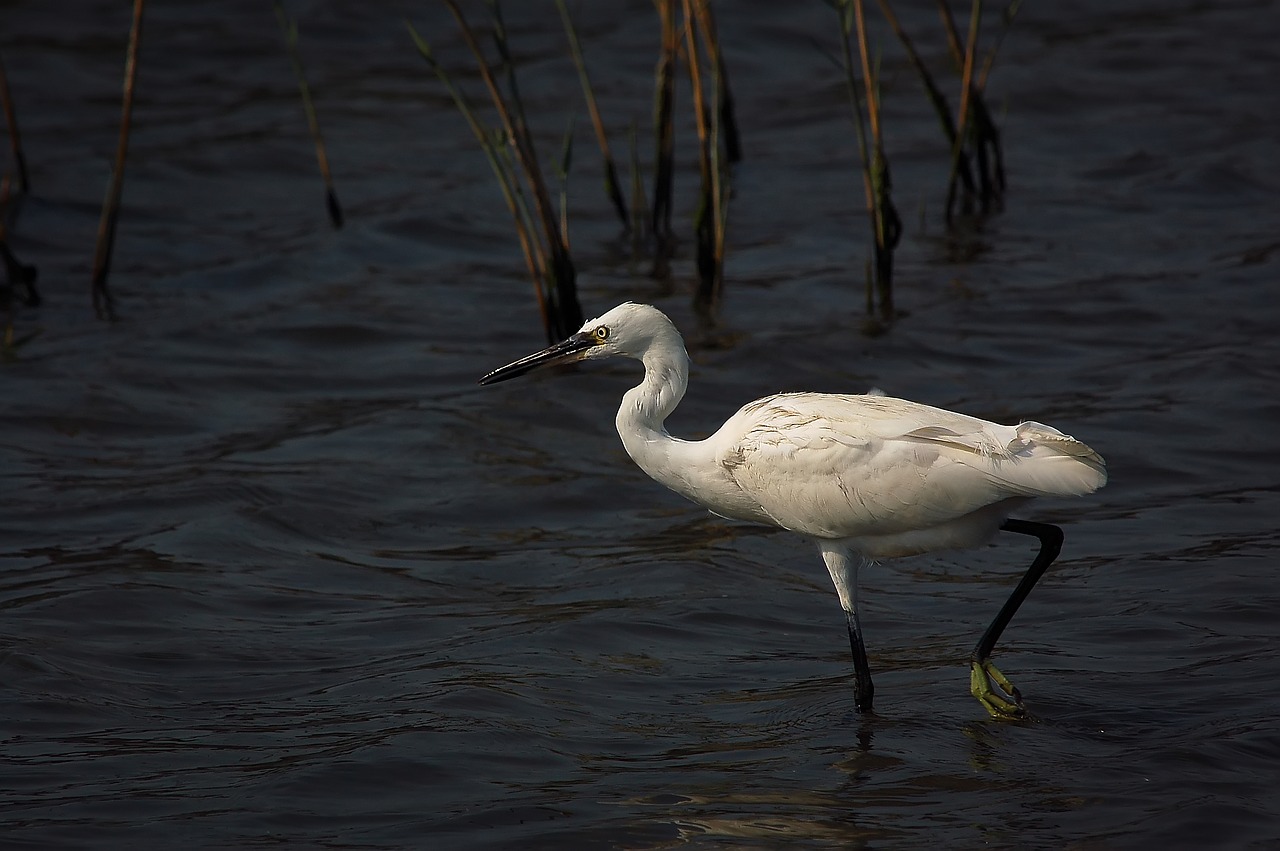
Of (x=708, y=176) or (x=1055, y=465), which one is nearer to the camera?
(x=1055, y=465)

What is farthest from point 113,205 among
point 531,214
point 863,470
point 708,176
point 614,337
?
point 863,470

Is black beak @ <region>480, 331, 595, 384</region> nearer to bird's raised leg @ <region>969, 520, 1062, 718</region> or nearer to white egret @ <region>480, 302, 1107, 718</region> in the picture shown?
white egret @ <region>480, 302, 1107, 718</region>

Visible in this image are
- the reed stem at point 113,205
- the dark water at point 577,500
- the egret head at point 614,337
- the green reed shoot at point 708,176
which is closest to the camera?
the dark water at point 577,500

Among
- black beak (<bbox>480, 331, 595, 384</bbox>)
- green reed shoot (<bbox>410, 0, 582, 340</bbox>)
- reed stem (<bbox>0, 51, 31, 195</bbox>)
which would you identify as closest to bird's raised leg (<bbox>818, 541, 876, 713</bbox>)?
Answer: black beak (<bbox>480, 331, 595, 384</bbox>)

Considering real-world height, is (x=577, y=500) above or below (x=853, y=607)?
below

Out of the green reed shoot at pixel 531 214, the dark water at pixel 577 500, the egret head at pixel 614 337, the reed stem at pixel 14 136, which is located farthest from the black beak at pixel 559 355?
the reed stem at pixel 14 136

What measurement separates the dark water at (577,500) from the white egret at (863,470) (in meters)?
0.56

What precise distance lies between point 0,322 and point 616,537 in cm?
547

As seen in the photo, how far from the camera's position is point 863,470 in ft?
19.6

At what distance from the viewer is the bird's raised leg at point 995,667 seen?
5.96 meters

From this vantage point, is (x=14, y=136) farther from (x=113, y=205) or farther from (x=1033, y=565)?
(x=1033, y=565)

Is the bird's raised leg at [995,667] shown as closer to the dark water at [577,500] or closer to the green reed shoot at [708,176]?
the dark water at [577,500]

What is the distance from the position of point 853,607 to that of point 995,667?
1.98ft

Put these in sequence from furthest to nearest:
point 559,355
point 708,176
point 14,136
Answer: point 14,136
point 708,176
point 559,355
